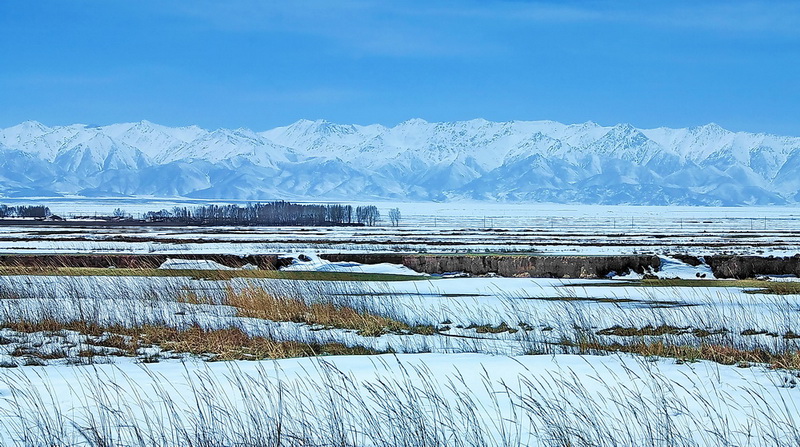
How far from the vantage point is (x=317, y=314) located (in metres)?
17.1

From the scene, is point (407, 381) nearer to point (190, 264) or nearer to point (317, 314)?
point (317, 314)

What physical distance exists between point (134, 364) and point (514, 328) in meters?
7.60

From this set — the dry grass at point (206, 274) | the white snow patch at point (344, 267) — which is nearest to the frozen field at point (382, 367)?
the dry grass at point (206, 274)

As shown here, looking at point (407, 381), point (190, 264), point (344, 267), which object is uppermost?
point (407, 381)

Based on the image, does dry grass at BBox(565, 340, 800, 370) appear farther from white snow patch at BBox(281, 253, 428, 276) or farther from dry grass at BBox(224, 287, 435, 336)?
white snow patch at BBox(281, 253, 428, 276)

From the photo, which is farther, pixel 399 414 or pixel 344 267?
pixel 344 267

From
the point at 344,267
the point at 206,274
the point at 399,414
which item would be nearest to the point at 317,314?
the point at 399,414

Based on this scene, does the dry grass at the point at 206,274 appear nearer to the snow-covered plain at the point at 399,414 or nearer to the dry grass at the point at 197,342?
the dry grass at the point at 197,342

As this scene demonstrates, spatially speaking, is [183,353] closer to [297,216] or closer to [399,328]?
[399,328]

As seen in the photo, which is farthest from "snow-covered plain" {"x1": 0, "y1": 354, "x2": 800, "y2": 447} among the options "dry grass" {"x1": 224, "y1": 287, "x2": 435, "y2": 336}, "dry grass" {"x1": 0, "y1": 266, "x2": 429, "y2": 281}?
"dry grass" {"x1": 0, "y1": 266, "x2": 429, "y2": 281}

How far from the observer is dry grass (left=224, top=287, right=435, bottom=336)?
52.6 ft

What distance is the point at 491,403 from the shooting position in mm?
8742

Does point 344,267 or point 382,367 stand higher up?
point 382,367

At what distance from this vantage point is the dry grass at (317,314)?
16.0 meters
